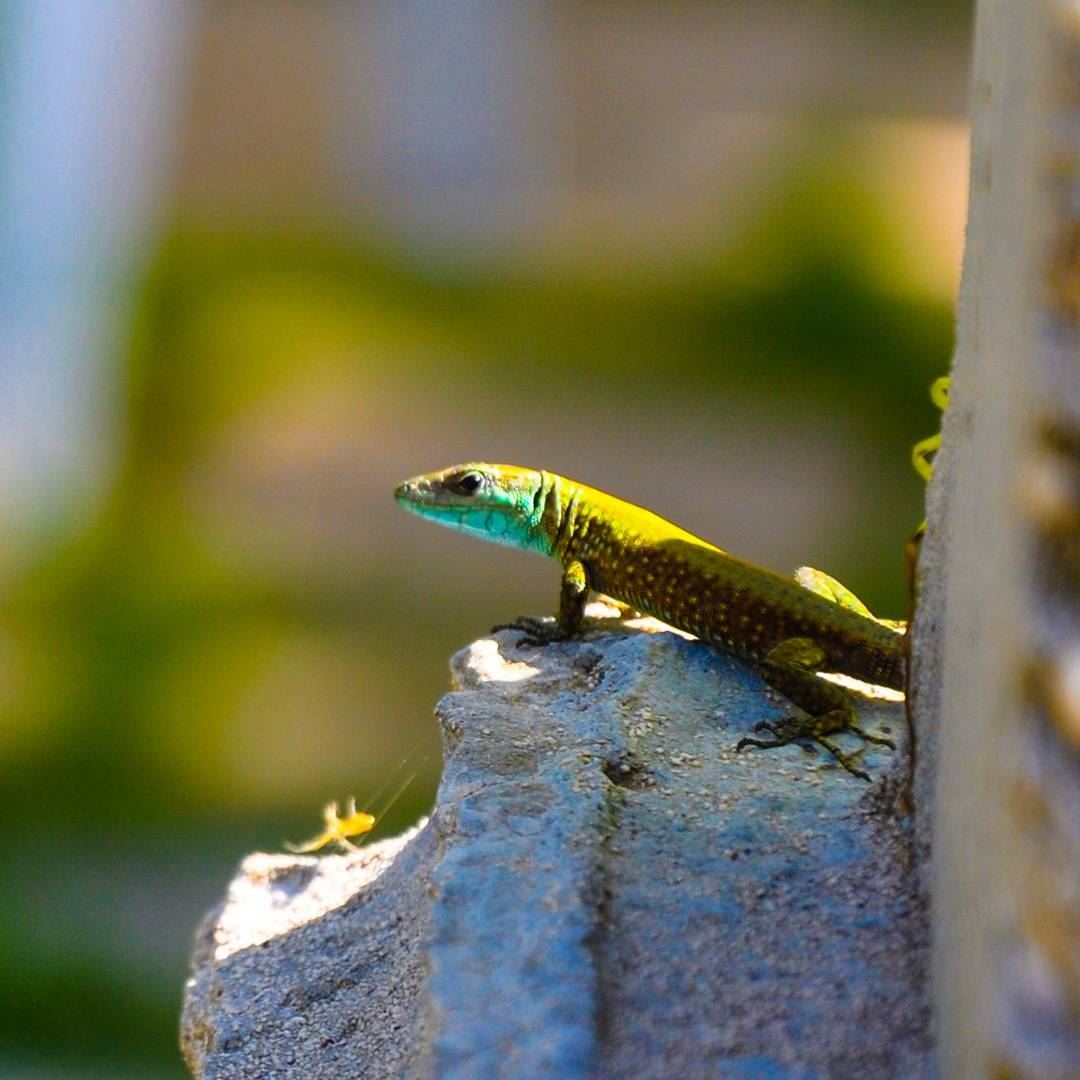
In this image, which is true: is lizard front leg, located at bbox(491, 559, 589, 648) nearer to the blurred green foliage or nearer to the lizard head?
the lizard head

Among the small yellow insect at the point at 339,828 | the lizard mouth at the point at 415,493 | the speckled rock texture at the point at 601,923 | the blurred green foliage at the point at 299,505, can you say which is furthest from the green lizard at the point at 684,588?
the blurred green foliage at the point at 299,505

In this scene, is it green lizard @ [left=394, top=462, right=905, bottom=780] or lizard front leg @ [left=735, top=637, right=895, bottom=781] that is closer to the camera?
lizard front leg @ [left=735, top=637, right=895, bottom=781]

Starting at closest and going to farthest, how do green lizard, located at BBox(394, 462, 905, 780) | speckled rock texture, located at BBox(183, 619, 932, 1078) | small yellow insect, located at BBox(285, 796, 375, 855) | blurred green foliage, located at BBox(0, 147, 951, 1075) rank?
speckled rock texture, located at BBox(183, 619, 932, 1078) < green lizard, located at BBox(394, 462, 905, 780) < small yellow insect, located at BBox(285, 796, 375, 855) < blurred green foliage, located at BBox(0, 147, 951, 1075)

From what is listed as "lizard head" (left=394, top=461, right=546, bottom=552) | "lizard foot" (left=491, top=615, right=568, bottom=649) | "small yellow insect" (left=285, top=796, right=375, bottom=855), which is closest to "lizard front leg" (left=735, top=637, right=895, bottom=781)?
"lizard foot" (left=491, top=615, right=568, bottom=649)

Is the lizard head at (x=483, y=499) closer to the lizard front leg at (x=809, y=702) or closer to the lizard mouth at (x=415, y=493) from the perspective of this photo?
the lizard mouth at (x=415, y=493)

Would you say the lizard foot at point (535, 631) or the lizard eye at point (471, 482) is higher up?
the lizard eye at point (471, 482)

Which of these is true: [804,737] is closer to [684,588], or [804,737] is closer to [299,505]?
[684,588]

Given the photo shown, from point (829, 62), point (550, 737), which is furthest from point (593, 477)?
point (550, 737)
